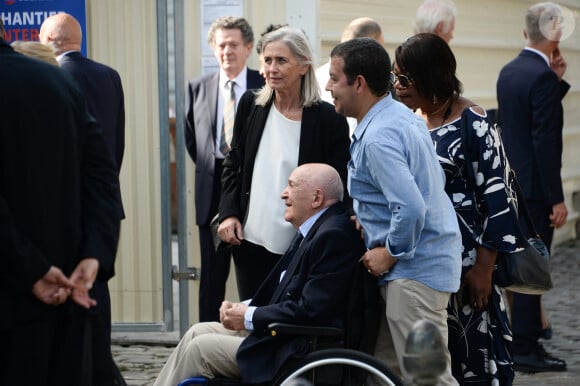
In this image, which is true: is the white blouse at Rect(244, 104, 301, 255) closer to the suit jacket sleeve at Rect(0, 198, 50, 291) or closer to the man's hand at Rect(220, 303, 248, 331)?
the man's hand at Rect(220, 303, 248, 331)

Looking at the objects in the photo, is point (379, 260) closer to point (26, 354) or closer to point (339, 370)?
point (339, 370)

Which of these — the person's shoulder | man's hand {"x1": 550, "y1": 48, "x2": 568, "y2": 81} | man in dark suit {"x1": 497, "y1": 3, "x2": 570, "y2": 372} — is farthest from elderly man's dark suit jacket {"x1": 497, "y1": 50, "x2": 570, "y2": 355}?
the person's shoulder

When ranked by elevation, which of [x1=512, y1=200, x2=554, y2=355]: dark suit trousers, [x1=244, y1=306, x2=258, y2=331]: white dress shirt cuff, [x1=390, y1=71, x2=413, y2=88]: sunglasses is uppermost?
[x1=390, y1=71, x2=413, y2=88]: sunglasses

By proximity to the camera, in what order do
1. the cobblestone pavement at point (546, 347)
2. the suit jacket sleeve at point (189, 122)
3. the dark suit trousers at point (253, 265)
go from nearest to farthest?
the dark suit trousers at point (253, 265) < the cobblestone pavement at point (546, 347) < the suit jacket sleeve at point (189, 122)

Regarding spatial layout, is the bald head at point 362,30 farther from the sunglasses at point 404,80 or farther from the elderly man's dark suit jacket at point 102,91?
the sunglasses at point 404,80

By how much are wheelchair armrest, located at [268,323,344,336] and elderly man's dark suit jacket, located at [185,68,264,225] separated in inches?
119

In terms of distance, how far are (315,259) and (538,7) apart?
3.35 meters

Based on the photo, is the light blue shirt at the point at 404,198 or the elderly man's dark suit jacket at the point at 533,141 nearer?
the light blue shirt at the point at 404,198

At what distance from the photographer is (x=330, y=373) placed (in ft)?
16.7

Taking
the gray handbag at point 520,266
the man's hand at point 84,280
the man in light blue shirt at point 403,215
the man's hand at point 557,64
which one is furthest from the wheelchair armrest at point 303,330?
the man's hand at point 557,64

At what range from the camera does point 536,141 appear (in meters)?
7.85

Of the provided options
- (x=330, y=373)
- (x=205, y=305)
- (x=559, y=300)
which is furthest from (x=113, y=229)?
(x=559, y=300)

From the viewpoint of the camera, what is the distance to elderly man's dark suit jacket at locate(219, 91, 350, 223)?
253 inches

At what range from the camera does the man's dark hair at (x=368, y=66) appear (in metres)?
5.32
